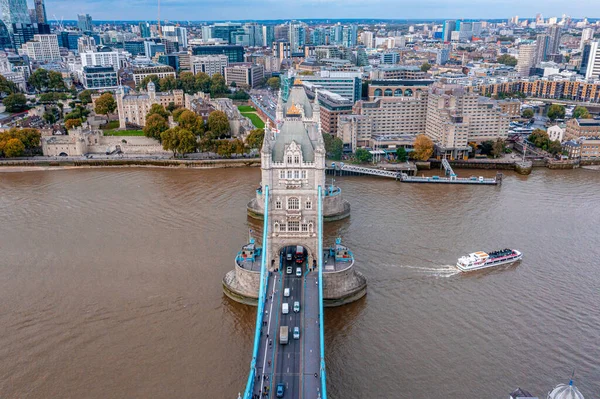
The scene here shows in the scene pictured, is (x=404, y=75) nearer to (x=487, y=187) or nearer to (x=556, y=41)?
(x=487, y=187)

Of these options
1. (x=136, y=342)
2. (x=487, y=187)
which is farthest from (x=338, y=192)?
(x=136, y=342)

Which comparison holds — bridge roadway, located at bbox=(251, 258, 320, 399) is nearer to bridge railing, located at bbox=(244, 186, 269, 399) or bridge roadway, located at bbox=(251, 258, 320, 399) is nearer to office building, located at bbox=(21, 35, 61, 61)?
bridge railing, located at bbox=(244, 186, 269, 399)

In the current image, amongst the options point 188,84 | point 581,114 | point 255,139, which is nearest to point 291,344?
point 255,139

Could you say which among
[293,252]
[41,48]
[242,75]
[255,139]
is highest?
[41,48]

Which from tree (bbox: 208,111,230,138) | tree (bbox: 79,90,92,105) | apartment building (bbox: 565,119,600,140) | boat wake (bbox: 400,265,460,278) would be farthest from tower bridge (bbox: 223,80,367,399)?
tree (bbox: 79,90,92,105)

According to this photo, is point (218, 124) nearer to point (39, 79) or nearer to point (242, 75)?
point (39, 79)

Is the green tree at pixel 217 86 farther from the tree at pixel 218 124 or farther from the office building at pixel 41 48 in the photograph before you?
the office building at pixel 41 48
